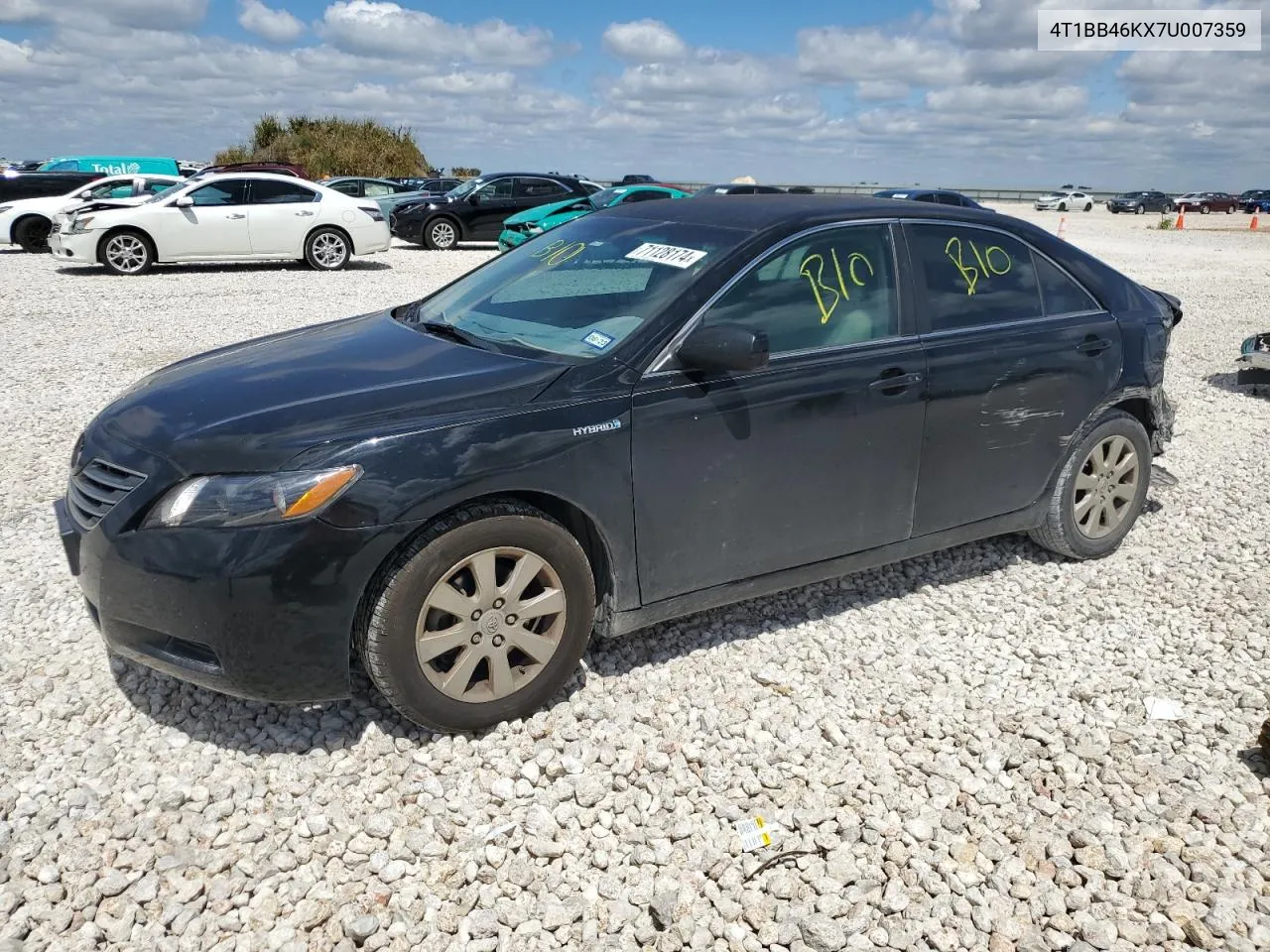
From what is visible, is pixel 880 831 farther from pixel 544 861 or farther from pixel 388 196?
pixel 388 196

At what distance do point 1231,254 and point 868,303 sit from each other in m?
27.1

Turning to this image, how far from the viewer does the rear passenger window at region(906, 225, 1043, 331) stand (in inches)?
164

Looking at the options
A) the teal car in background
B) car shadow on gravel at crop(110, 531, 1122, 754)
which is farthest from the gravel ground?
the teal car in background

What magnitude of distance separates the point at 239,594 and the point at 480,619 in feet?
2.39

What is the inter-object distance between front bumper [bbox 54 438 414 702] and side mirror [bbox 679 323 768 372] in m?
1.12

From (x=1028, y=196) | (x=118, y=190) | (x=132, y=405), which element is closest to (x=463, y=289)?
(x=132, y=405)

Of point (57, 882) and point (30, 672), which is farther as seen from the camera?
point (30, 672)

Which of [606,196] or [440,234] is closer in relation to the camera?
[606,196]

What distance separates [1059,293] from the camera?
182 inches

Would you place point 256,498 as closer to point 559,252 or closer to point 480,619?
point 480,619

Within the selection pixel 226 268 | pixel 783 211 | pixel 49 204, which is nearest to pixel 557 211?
pixel 226 268

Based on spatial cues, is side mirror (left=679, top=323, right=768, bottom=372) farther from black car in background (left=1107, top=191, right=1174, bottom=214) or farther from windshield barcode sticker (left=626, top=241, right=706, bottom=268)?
black car in background (left=1107, top=191, right=1174, bottom=214)

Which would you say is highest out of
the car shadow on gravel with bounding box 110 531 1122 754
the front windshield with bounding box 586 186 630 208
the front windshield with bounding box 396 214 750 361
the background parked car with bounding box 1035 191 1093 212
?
the front windshield with bounding box 586 186 630 208

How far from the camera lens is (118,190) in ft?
61.8
